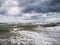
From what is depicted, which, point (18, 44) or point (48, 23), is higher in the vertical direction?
point (48, 23)

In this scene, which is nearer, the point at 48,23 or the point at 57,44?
the point at 57,44

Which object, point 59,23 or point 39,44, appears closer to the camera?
point 39,44

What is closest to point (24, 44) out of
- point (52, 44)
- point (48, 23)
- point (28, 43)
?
point (28, 43)

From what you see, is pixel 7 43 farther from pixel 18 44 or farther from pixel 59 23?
pixel 59 23

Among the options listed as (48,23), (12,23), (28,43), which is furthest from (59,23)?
(28,43)

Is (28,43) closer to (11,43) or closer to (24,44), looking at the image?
(24,44)

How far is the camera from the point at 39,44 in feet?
63.8

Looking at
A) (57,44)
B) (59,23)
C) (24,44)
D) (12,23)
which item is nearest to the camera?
(57,44)

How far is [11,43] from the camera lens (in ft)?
66.7

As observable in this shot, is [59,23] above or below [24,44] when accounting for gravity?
above

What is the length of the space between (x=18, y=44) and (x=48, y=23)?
1421 inches

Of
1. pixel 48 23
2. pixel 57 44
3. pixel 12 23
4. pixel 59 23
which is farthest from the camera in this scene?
pixel 12 23

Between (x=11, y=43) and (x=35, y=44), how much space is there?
10.6 feet

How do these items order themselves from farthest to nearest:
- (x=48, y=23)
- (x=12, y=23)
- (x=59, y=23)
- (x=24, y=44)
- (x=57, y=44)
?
(x=12, y=23)
(x=48, y=23)
(x=59, y=23)
(x=24, y=44)
(x=57, y=44)
